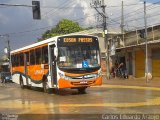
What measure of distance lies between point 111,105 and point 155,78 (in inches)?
965

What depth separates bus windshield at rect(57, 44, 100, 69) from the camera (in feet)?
77.4

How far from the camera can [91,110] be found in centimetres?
1647

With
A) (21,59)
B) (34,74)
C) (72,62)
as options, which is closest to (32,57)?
(34,74)

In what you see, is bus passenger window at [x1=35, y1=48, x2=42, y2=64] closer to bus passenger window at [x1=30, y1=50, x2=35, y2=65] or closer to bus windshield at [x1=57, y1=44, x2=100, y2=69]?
bus passenger window at [x1=30, y1=50, x2=35, y2=65]

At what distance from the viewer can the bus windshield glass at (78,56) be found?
2361cm

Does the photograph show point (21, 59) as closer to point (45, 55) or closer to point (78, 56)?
point (45, 55)

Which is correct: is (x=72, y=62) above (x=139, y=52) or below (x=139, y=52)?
below

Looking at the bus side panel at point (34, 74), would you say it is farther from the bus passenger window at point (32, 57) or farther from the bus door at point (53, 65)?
the bus door at point (53, 65)

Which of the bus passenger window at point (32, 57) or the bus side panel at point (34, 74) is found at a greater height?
the bus passenger window at point (32, 57)

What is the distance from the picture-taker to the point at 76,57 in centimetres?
2370

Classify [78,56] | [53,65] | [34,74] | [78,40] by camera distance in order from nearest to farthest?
[78,56], [78,40], [53,65], [34,74]

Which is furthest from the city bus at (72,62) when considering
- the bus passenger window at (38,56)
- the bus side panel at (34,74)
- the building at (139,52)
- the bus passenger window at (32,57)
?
the building at (139,52)

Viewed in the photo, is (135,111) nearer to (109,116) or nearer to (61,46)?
(109,116)

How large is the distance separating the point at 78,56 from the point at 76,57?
12 centimetres
